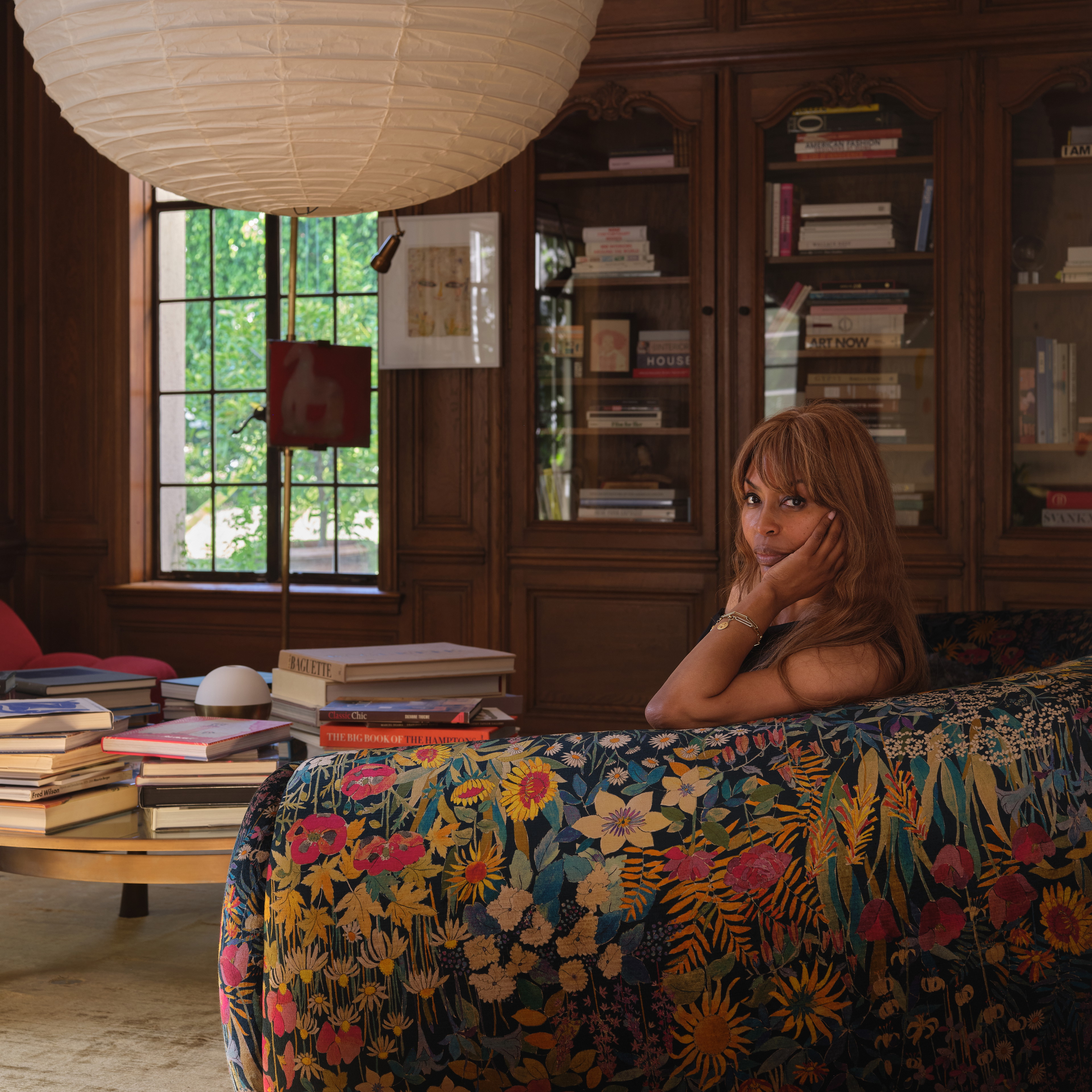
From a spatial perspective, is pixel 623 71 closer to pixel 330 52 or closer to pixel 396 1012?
pixel 330 52

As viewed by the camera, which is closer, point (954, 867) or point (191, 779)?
point (954, 867)

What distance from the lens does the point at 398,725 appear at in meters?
1.91

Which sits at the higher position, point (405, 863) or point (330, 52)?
point (330, 52)

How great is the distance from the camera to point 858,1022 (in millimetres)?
887

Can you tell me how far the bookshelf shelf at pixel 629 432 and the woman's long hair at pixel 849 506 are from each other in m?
2.38

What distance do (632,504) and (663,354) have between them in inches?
20.1

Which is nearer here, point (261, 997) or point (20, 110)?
point (261, 997)

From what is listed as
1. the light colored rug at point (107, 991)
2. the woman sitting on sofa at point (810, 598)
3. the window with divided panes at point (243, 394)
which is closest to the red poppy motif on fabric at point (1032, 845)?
the woman sitting on sofa at point (810, 598)

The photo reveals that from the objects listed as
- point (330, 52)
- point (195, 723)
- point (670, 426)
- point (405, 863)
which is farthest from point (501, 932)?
point (670, 426)

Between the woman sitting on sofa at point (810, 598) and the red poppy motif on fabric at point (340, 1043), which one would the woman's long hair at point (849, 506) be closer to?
the woman sitting on sofa at point (810, 598)

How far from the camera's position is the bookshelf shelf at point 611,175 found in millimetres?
3932

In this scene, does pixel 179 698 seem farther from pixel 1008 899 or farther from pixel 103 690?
pixel 1008 899

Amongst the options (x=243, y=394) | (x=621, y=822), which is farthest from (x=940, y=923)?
(x=243, y=394)

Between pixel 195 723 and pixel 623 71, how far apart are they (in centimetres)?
285
